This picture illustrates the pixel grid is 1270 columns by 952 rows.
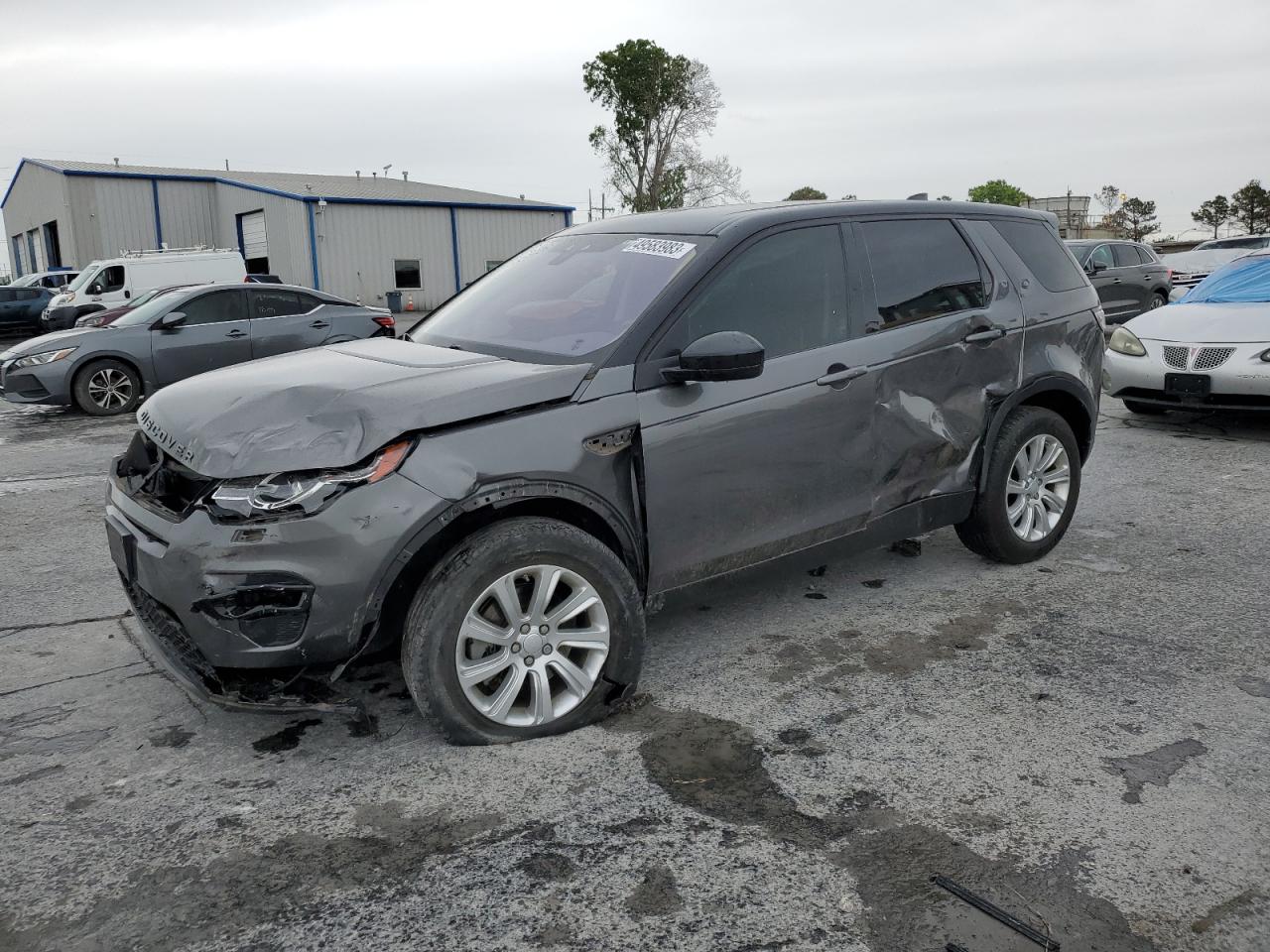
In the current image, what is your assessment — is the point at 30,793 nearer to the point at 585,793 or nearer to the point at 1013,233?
the point at 585,793

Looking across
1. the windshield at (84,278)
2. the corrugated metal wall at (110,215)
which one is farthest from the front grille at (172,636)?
the corrugated metal wall at (110,215)

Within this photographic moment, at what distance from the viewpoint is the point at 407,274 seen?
35.8m

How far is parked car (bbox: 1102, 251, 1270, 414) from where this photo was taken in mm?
8016

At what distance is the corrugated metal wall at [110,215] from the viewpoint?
1422 inches

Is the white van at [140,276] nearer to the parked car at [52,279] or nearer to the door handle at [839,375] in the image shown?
the parked car at [52,279]

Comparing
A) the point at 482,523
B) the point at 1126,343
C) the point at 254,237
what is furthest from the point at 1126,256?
the point at 254,237

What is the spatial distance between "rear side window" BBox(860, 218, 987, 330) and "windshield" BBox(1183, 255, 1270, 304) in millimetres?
5546

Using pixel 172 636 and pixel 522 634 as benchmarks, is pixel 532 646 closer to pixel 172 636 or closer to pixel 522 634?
pixel 522 634

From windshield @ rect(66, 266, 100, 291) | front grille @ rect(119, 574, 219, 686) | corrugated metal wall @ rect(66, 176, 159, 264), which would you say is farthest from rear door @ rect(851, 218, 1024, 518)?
corrugated metal wall @ rect(66, 176, 159, 264)

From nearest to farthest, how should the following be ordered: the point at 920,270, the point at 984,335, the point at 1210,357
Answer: the point at 920,270
the point at 984,335
the point at 1210,357

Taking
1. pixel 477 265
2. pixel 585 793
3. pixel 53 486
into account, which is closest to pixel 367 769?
pixel 585 793

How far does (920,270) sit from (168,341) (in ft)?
32.8

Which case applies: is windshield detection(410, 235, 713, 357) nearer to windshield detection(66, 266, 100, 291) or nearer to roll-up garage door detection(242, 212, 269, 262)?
windshield detection(66, 266, 100, 291)

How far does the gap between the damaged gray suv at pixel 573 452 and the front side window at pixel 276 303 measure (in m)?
8.41
